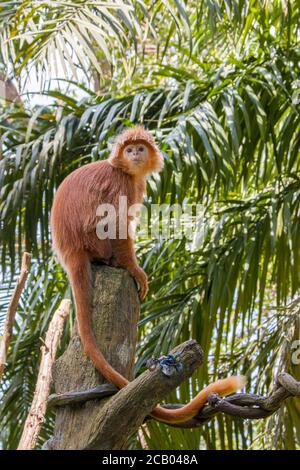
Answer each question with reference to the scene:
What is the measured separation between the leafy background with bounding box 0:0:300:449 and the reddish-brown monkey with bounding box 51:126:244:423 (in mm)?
887

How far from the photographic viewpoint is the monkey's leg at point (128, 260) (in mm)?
3266

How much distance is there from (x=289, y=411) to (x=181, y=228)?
125cm

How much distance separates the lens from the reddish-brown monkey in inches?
126

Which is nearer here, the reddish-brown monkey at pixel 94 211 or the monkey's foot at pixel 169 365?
the monkey's foot at pixel 169 365

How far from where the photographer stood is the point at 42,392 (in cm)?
360

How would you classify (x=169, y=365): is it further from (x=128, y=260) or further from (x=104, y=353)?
(x=128, y=260)

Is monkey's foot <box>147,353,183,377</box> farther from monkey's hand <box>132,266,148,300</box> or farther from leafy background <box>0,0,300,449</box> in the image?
leafy background <box>0,0,300,449</box>

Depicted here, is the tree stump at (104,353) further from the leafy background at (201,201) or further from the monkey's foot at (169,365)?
the leafy background at (201,201)

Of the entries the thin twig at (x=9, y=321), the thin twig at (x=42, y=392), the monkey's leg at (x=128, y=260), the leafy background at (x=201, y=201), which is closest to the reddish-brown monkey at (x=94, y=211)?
the monkey's leg at (x=128, y=260)

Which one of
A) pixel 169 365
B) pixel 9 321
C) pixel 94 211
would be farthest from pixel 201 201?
pixel 169 365

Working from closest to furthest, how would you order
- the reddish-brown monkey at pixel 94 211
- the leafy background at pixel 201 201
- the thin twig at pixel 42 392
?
the reddish-brown monkey at pixel 94 211 < the thin twig at pixel 42 392 < the leafy background at pixel 201 201

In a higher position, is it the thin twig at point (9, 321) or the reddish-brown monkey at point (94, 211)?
the reddish-brown monkey at point (94, 211)

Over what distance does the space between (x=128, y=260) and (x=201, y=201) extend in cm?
225
